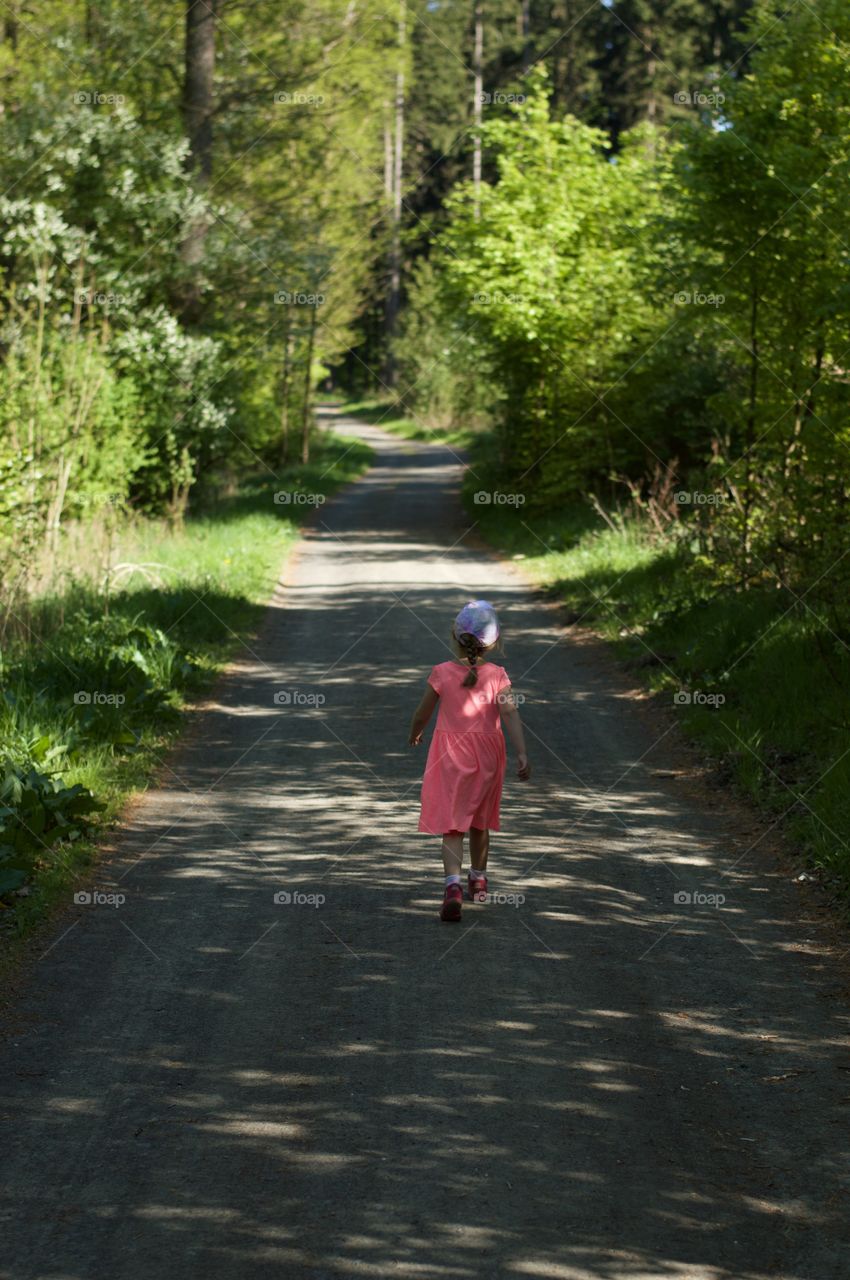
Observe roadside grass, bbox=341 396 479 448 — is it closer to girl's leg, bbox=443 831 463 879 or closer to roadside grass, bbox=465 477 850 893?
roadside grass, bbox=465 477 850 893

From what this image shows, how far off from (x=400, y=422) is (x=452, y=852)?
56.2 meters

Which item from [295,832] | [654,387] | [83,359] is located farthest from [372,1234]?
[654,387]

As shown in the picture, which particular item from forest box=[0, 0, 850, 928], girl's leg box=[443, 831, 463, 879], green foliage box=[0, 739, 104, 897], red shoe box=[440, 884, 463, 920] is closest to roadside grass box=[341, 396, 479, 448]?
forest box=[0, 0, 850, 928]

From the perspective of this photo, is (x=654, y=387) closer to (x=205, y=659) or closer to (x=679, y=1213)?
(x=205, y=659)

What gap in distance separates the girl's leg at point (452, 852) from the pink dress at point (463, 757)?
4cm

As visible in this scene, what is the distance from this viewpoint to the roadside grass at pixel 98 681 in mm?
7555

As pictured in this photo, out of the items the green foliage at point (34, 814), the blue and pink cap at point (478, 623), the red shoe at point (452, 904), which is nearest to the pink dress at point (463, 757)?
the blue and pink cap at point (478, 623)

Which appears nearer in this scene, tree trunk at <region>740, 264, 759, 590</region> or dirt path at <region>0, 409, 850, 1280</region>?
dirt path at <region>0, 409, 850, 1280</region>

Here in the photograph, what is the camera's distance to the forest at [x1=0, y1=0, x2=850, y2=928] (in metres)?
10.7

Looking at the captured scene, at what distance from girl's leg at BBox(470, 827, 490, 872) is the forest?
1.83m

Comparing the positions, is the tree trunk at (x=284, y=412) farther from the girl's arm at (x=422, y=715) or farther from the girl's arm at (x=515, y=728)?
the girl's arm at (x=515, y=728)

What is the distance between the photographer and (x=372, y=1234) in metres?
3.91

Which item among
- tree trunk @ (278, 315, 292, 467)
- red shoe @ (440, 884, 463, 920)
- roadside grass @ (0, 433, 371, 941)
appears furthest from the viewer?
tree trunk @ (278, 315, 292, 467)

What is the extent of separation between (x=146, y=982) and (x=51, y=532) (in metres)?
8.88
